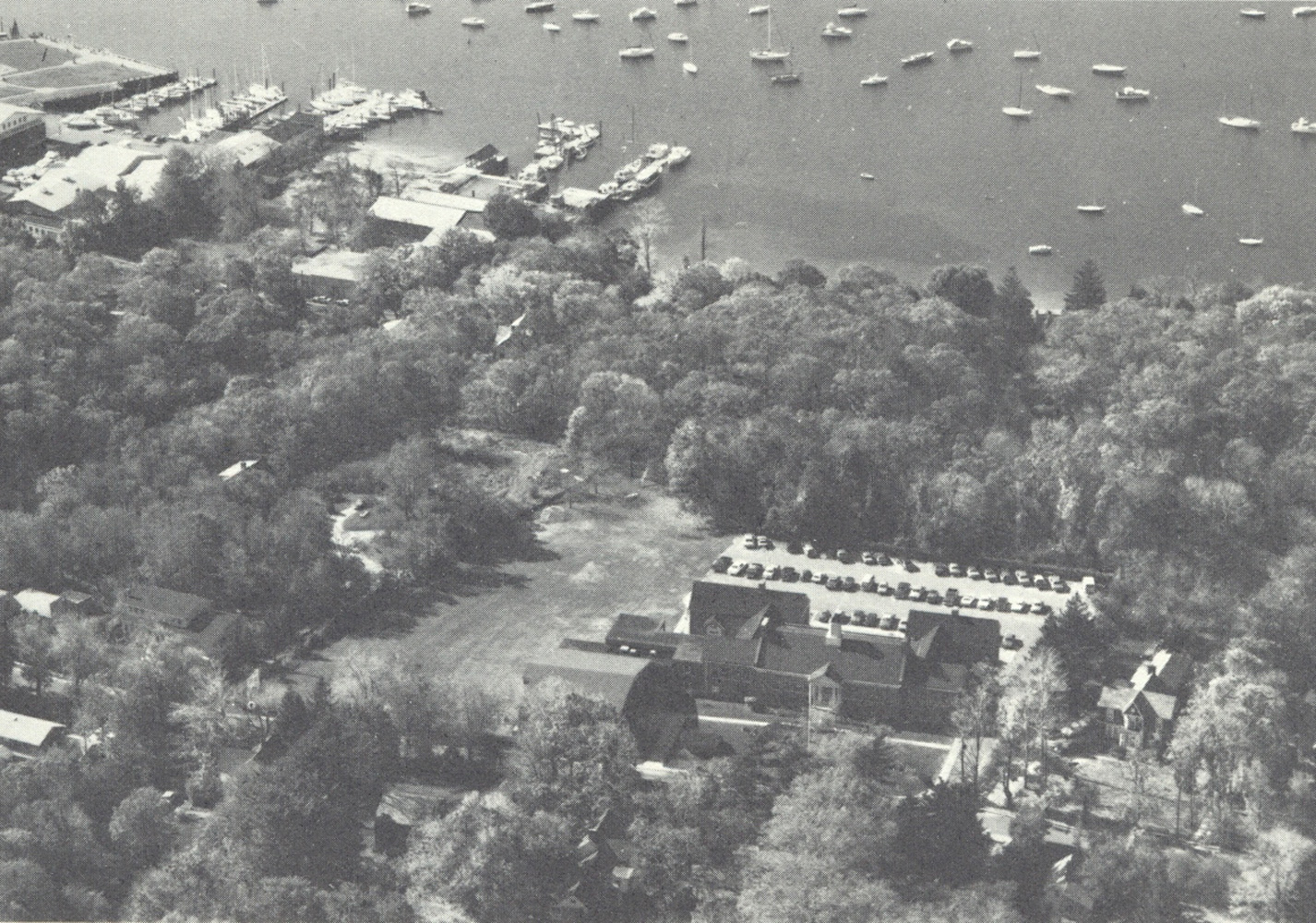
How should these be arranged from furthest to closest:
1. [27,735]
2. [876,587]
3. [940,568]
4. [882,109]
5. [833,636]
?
[882,109] → [940,568] → [876,587] → [833,636] → [27,735]

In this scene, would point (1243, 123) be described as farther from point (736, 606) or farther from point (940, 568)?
point (736, 606)

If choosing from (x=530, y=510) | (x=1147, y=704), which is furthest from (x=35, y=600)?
(x=1147, y=704)

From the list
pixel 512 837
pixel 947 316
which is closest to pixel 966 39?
pixel 947 316

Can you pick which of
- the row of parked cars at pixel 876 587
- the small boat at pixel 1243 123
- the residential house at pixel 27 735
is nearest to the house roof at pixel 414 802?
the residential house at pixel 27 735

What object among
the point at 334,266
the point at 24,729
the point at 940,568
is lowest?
the point at 940,568

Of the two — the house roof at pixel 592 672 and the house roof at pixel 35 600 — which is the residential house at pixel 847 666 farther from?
the house roof at pixel 35 600

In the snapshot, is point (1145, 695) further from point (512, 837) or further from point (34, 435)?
point (34, 435)

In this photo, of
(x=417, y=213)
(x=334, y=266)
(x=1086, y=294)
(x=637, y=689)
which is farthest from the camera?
(x=417, y=213)

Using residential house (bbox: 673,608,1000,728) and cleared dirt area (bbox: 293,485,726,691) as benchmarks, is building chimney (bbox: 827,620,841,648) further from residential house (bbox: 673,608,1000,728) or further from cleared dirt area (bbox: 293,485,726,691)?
cleared dirt area (bbox: 293,485,726,691)
